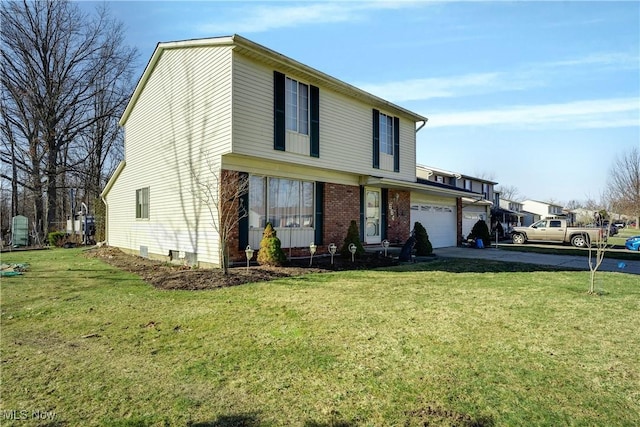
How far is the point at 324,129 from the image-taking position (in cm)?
1283

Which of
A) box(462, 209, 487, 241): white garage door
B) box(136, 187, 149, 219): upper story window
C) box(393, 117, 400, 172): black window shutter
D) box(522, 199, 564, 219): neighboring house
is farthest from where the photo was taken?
box(522, 199, 564, 219): neighboring house

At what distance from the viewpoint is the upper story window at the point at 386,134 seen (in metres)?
15.6

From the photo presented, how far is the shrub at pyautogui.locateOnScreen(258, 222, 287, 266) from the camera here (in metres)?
10.3

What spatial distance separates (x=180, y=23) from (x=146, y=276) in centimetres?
878

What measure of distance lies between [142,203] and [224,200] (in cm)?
735

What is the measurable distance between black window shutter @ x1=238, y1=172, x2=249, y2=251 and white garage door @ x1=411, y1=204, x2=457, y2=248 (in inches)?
374

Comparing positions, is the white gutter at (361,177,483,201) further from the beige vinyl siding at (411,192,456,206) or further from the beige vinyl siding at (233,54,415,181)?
the beige vinyl siding at (411,192,456,206)

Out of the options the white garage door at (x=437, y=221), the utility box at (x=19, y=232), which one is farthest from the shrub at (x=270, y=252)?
the utility box at (x=19, y=232)

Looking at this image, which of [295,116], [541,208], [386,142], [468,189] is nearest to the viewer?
[295,116]

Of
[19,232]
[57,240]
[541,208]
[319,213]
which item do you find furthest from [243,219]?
[541,208]

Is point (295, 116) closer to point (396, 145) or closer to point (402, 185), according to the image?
point (402, 185)

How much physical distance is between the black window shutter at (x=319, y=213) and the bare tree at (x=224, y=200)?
121 inches

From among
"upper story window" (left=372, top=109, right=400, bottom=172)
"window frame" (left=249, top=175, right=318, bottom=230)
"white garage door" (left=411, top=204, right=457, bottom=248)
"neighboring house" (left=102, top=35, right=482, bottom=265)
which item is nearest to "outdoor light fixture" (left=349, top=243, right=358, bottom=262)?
"neighboring house" (left=102, top=35, right=482, bottom=265)

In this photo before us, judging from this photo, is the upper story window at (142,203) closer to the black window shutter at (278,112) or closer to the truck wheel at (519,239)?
the black window shutter at (278,112)
